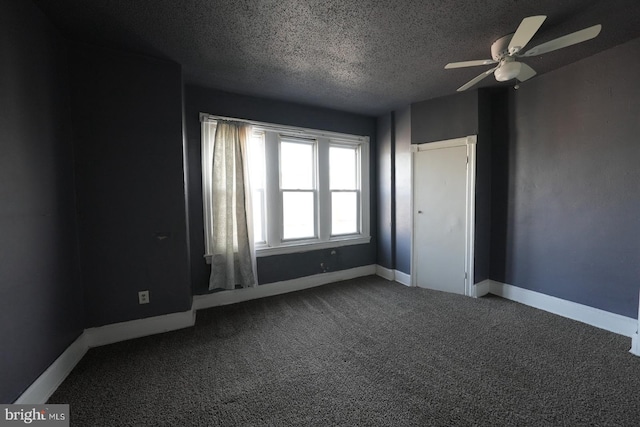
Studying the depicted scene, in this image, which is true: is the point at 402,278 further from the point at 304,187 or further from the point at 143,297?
the point at 143,297

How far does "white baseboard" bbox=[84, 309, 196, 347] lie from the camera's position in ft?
7.30

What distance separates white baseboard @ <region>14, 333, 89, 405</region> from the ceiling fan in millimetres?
3502

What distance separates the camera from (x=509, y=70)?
Result: 1.89 meters

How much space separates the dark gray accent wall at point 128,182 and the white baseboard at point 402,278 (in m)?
2.84

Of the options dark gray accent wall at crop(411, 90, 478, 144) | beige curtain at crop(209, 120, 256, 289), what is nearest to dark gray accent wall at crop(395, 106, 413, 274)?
dark gray accent wall at crop(411, 90, 478, 144)

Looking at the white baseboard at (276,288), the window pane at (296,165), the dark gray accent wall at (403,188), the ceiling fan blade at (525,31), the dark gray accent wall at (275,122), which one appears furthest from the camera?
the dark gray accent wall at (403,188)

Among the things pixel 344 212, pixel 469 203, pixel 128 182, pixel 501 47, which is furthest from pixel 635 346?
pixel 128 182

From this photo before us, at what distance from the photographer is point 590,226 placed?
8.13ft

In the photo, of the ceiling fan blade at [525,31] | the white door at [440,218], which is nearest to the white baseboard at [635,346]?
the white door at [440,218]

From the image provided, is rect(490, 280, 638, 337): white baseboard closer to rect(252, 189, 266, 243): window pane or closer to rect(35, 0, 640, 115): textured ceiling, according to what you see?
rect(35, 0, 640, 115): textured ceiling

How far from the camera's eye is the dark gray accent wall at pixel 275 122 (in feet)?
9.50

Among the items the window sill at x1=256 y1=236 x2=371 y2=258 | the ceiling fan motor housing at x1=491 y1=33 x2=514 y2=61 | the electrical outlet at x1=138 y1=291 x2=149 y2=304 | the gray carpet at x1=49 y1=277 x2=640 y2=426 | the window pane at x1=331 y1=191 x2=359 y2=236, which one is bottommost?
the gray carpet at x1=49 y1=277 x2=640 y2=426

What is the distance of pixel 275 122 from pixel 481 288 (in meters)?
3.41

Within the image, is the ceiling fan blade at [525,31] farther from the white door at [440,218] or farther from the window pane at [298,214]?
the window pane at [298,214]
